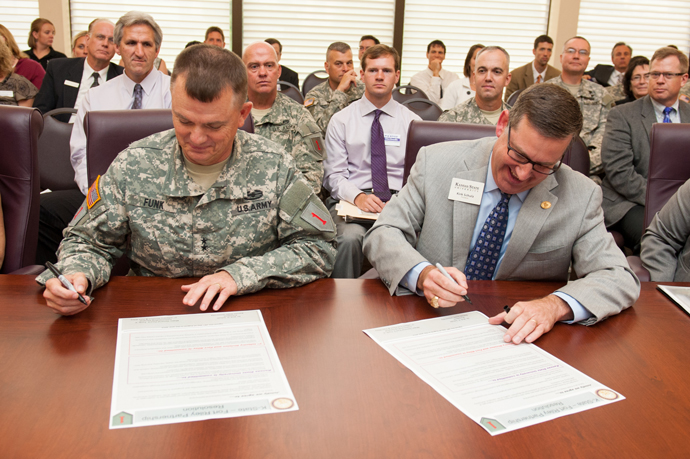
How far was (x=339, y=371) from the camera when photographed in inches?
37.0

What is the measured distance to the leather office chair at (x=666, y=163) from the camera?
208cm

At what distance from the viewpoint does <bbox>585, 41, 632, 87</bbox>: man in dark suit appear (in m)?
6.69

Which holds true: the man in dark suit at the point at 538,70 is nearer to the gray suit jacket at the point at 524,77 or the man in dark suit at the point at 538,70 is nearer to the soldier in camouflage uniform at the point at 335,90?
the gray suit jacket at the point at 524,77

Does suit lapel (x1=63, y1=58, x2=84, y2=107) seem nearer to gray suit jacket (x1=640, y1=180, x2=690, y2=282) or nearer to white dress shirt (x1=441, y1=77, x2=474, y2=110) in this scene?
white dress shirt (x1=441, y1=77, x2=474, y2=110)

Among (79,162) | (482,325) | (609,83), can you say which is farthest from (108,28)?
(609,83)

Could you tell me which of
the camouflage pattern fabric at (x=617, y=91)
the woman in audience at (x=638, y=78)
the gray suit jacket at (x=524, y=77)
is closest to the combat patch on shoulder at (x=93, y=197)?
the woman in audience at (x=638, y=78)

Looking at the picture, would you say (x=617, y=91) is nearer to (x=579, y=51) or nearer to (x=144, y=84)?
(x=579, y=51)

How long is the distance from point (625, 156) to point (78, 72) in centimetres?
390

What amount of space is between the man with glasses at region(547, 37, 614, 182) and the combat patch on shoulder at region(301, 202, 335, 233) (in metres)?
2.79

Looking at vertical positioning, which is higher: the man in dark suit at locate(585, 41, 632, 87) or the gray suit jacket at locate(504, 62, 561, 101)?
the man in dark suit at locate(585, 41, 632, 87)

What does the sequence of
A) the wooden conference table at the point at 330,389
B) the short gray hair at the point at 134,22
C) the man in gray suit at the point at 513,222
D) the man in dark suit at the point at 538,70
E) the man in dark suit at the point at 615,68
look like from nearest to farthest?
the wooden conference table at the point at 330,389 < the man in gray suit at the point at 513,222 < the short gray hair at the point at 134,22 < the man in dark suit at the point at 538,70 < the man in dark suit at the point at 615,68

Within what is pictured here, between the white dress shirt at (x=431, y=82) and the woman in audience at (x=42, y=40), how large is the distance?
13.8 feet

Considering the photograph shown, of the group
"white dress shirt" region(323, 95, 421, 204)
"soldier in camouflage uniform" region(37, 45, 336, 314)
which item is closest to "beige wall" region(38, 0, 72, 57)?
"white dress shirt" region(323, 95, 421, 204)

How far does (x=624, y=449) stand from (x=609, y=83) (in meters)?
7.05
